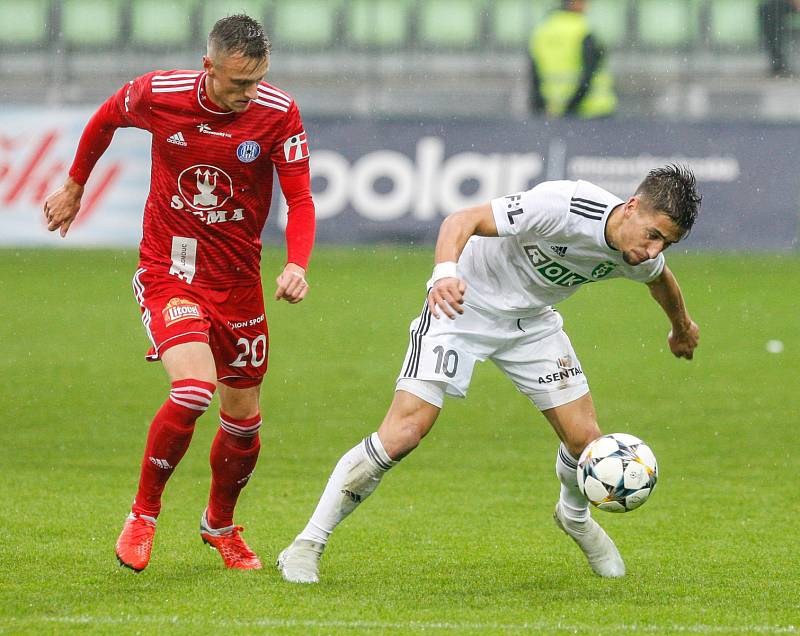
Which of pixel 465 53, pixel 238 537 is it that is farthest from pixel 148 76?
pixel 465 53

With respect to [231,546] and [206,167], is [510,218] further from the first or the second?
[231,546]

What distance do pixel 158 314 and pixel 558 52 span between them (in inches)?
553

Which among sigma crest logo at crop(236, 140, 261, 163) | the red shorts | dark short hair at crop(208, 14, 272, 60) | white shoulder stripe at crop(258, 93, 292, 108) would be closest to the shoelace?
the red shorts

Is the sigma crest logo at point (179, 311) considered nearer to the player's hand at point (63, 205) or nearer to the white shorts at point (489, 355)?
the player's hand at point (63, 205)

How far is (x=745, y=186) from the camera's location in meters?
16.8

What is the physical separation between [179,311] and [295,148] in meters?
0.80

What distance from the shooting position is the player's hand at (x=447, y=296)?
5.07 metres

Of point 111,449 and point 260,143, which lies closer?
point 260,143

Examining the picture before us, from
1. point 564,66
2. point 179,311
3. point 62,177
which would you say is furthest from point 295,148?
point 564,66

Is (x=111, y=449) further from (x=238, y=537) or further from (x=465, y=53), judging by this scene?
(x=465, y=53)

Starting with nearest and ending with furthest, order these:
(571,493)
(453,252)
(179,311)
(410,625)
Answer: (410,625) → (453,252) → (179,311) → (571,493)

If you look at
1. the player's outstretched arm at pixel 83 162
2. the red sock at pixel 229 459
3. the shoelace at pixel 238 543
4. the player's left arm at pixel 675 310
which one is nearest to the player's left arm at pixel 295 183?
the player's outstretched arm at pixel 83 162

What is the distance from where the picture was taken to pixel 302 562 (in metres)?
5.56

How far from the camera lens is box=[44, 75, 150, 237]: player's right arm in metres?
5.90
